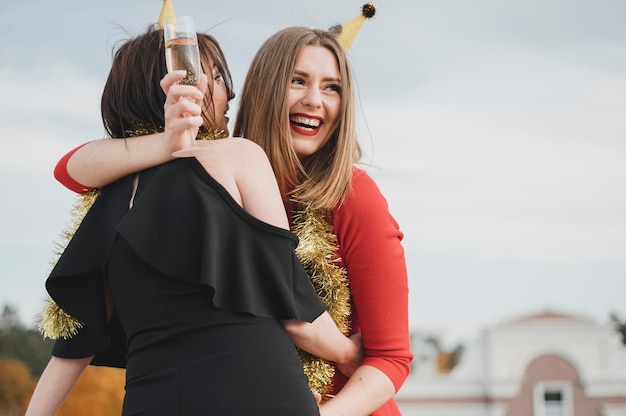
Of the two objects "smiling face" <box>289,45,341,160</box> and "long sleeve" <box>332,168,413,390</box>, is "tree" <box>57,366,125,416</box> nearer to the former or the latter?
"smiling face" <box>289,45,341,160</box>

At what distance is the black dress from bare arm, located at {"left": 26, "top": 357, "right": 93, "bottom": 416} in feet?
1.26

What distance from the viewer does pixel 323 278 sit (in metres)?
2.97

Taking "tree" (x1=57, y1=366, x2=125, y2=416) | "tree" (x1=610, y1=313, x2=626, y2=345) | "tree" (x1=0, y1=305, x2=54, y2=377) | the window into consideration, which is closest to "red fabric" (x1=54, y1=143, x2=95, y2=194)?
the window

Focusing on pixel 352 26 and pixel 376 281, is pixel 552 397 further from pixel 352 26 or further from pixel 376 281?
pixel 376 281

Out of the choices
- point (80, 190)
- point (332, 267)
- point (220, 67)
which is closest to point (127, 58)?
point (220, 67)

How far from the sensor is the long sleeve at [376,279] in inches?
114

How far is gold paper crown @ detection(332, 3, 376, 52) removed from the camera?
138 inches

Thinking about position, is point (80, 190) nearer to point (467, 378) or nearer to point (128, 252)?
point (128, 252)

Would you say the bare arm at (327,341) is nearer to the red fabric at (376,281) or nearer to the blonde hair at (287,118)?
the red fabric at (376,281)

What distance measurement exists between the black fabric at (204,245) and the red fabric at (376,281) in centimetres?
32

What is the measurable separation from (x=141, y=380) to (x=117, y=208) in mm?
499

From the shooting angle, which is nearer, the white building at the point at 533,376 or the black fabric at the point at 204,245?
the black fabric at the point at 204,245

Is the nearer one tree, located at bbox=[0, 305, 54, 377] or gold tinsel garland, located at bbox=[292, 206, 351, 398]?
gold tinsel garland, located at bbox=[292, 206, 351, 398]

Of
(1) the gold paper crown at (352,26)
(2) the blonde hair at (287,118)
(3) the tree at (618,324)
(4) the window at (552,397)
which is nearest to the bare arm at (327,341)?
(2) the blonde hair at (287,118)
